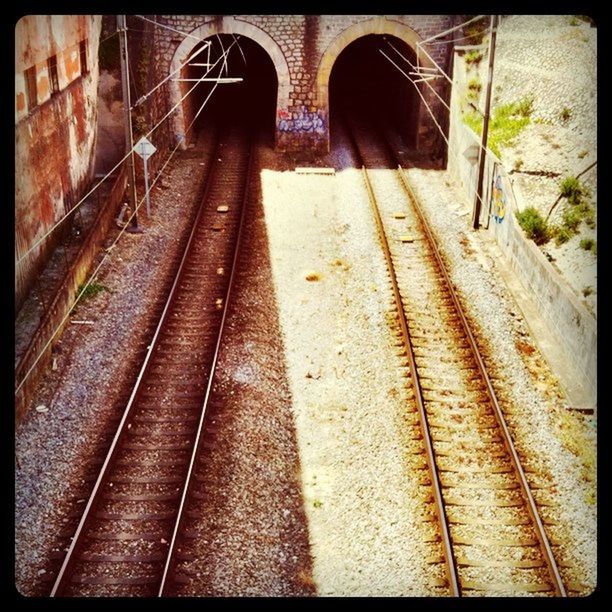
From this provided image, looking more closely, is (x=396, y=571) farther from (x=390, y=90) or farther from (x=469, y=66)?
(x=390, y=90)

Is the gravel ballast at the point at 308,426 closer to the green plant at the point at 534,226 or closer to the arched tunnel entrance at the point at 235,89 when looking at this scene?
the green plant at the point at 534,226

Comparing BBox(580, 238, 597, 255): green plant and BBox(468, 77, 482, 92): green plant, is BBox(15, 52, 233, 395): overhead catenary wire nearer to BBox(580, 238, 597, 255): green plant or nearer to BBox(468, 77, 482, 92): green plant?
BBox(468, 77, 482, 92): green plant

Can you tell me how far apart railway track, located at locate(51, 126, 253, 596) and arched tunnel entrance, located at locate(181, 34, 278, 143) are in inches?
445

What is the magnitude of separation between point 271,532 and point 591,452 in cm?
508

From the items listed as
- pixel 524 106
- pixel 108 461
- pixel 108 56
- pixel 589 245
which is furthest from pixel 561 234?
pixel 108 56

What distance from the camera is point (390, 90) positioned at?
2914 cm

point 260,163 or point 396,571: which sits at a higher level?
point 260,163

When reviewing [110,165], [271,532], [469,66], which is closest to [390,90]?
[469,66]

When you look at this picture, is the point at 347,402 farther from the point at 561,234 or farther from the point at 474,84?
the point at 474,84

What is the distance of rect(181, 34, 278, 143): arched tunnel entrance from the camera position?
25578mm

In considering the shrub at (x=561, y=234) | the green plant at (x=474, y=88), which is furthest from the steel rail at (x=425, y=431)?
the green plant at (x=474, y=88)

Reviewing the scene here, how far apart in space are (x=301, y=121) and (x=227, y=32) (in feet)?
12.0

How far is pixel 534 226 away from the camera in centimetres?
1573

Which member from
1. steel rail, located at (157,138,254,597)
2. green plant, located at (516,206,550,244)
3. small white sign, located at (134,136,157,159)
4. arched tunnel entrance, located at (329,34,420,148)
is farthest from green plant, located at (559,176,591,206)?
small white sign, located at (134,136,157,159)
